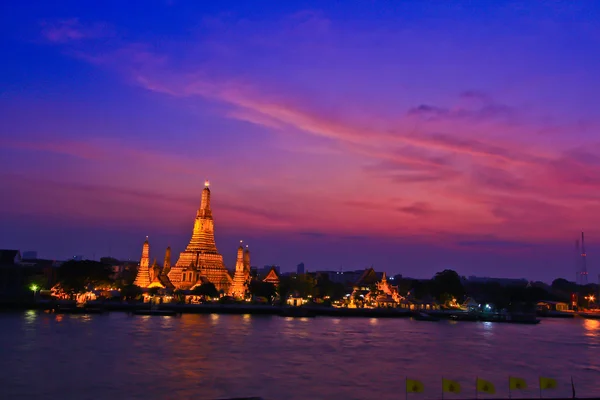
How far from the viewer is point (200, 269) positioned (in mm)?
117188

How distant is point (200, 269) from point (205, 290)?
867 cm

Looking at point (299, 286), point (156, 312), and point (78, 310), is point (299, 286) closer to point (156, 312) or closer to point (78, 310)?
point (156, 312)

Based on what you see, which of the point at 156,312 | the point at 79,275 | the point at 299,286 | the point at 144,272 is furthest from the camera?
the point at 299,286

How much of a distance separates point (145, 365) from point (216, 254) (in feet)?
266

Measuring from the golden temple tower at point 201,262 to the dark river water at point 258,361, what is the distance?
4143 cm

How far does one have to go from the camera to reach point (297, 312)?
103125 mm

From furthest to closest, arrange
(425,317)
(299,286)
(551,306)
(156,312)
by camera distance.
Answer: (551,306)
(299,286)
(425,317)
(156,312)

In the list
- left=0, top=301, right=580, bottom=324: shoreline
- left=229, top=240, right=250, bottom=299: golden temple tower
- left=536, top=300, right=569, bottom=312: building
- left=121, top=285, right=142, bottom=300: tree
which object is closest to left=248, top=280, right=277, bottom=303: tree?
left=229, top=240, right=250, bottom=299: golden temple tower

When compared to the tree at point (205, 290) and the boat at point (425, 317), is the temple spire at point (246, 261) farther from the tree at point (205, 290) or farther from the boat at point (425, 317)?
the boat at point (425, 317)

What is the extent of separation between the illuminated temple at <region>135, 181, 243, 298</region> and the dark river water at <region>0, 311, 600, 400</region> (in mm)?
41208

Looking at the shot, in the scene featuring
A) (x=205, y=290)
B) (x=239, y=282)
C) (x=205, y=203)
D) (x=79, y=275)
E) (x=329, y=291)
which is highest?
(x=205, y=203)

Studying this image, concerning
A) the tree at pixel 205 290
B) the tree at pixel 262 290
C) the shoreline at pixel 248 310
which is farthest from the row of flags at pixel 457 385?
the tree at pixel 262 290

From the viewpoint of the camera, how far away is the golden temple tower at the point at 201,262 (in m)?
115

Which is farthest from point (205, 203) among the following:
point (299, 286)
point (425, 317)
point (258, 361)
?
point (258, 361)
